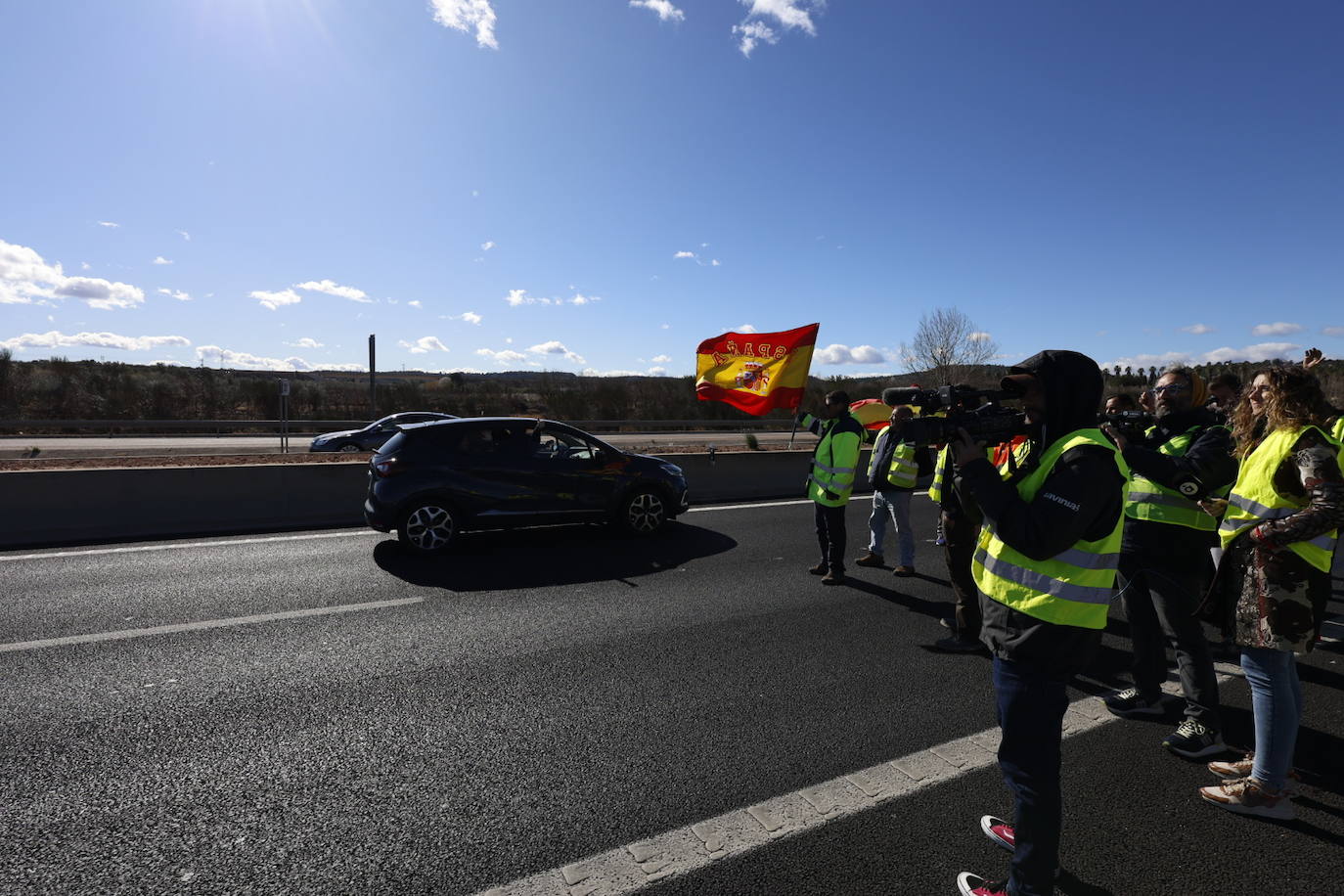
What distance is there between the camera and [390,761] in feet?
11.0

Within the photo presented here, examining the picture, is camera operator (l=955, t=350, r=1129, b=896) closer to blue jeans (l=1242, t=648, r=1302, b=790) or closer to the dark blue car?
blue jeans (l=1242, t=648, r=1302, b=790)

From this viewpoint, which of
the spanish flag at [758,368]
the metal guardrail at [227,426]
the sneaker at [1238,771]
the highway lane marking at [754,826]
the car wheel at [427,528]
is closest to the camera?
the highway lane marking at [754,826]

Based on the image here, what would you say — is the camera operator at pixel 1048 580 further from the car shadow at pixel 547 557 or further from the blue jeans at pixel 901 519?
the blue jeans at pixel 901 519

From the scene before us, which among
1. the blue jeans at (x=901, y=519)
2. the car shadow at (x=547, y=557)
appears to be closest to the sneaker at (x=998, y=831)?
the car shadow at (x=547, y=557)

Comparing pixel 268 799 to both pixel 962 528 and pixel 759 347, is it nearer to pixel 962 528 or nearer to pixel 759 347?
pixel 962 528

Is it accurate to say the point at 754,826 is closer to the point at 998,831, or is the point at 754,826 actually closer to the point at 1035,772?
the point at 998,831

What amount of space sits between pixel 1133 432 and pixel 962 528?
1.52 meters

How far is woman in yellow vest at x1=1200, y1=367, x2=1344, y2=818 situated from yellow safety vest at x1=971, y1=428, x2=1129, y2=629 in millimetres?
1352

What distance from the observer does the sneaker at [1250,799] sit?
9.75 feet

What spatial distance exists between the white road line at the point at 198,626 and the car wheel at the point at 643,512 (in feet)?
10.5

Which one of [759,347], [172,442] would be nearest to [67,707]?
[759,347]

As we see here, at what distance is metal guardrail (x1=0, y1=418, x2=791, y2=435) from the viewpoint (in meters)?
20.6

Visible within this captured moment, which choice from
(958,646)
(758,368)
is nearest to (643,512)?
(758,368)

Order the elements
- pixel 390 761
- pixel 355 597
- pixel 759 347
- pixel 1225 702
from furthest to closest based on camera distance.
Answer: pixel 759 347 < pixel 355 597 < pixel 1225 702 < pixel 390 761
